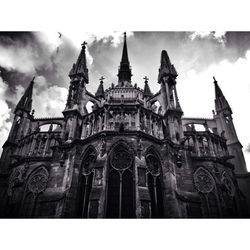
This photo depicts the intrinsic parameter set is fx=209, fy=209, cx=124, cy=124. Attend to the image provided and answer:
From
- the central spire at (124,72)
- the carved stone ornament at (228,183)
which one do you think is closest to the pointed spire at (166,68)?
the carved stone ornament at (228,183)

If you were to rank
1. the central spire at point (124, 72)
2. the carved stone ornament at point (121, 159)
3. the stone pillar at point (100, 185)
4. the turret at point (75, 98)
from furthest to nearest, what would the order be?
the central spire at point (124, 72), the turret at point (75, 98), the carved stone ornament at point (121, 159), the stone pillar at point (100, 185)

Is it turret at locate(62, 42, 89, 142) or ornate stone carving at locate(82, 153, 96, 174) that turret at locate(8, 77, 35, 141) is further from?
ornate stone carving at locate(82, 153, 96, 174)

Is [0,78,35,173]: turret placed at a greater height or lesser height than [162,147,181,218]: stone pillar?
greater

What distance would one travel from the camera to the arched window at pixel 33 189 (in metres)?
13.2

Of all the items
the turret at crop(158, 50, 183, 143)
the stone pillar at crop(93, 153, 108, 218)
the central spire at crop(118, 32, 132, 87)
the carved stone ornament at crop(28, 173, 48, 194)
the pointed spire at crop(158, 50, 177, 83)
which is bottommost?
the stone pillar at crop(93, 153, 108, 218)

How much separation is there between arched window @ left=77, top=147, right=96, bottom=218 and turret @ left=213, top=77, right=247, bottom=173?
10758mm

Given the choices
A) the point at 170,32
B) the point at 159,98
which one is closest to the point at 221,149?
the point at 159,98

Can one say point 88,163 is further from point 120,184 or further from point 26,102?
point 26,102

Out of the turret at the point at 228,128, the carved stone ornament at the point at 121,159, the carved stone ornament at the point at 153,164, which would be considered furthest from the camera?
the turret at the point at 228,128

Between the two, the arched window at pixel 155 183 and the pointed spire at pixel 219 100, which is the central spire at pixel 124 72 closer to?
the pointed spire at pixel 219 100

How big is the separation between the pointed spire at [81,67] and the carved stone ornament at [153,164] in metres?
8.26

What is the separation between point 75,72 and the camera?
16.1 metres

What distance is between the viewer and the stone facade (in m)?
10.1

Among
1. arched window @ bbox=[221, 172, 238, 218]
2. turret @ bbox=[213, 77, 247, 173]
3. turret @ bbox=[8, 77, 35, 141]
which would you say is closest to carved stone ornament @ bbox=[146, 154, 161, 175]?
arched window @ bbox=[221, 172, 238, 218]
